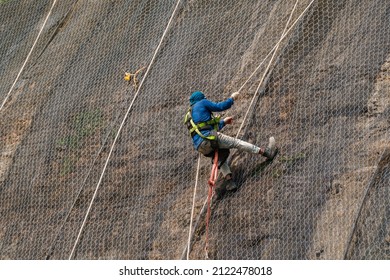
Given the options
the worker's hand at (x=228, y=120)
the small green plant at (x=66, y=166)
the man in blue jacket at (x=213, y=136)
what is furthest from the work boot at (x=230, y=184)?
the small green plant at (x=66, y=166)

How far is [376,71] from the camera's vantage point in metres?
11.3

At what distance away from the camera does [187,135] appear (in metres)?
12.5

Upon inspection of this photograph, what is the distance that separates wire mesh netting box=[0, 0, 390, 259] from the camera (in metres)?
10.4

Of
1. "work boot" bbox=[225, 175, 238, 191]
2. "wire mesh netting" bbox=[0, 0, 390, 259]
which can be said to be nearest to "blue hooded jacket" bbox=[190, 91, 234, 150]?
"work boot" bbox=[225, 175, 238, 191]

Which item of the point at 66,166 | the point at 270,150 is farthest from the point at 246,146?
the point at 66,166

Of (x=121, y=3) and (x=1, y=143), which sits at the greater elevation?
(x=121, y=3)

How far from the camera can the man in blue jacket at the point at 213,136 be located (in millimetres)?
11109

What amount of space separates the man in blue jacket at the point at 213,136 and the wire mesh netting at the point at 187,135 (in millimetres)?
204

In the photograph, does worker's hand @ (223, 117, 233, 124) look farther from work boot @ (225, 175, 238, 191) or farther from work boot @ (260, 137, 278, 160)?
work boot @ (225, 175, 238, 191)

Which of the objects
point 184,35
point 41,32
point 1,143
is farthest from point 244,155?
point 41,32

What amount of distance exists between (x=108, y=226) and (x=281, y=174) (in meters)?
2.64

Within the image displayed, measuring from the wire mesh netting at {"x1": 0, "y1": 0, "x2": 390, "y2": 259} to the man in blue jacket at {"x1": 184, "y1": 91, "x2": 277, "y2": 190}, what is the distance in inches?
8.0
